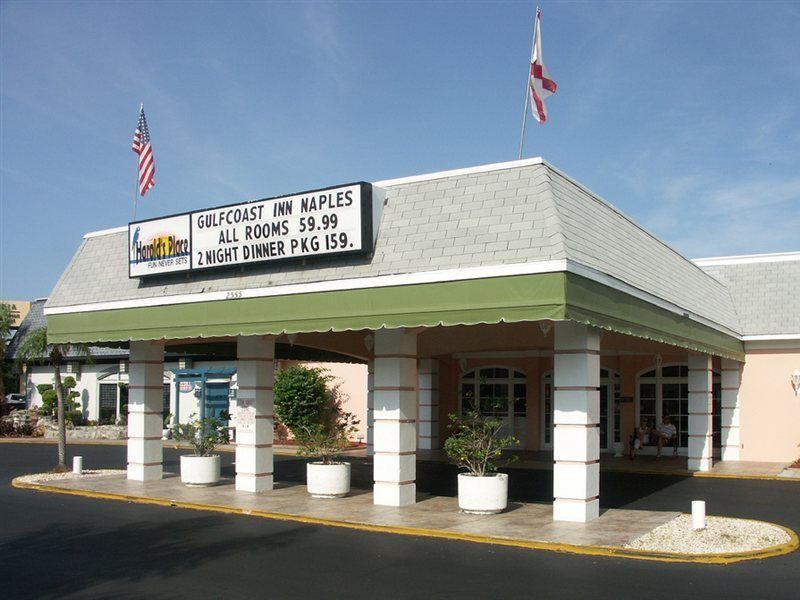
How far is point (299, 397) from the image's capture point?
3459cm

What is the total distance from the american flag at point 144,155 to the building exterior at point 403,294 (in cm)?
157

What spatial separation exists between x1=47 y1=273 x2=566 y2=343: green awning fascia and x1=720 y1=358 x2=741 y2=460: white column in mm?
15688

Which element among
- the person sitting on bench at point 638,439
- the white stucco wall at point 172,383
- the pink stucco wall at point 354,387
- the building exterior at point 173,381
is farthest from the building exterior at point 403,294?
the white stucco wall at point 172,383

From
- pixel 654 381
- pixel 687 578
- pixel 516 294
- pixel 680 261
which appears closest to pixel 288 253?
pixel 516 294

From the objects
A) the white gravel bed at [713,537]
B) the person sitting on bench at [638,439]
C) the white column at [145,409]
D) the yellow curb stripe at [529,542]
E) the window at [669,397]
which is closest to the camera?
the yellow curb stripe at [529,542]

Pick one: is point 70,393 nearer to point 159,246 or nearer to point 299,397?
point 299,397

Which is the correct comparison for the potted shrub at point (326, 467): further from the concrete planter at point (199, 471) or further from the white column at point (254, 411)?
the concrete planter at point (199, 471)

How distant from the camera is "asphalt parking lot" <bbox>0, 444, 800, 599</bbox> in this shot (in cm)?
1003

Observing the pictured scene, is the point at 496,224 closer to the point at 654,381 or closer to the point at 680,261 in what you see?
the point at 680,261

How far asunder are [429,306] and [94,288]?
963cm

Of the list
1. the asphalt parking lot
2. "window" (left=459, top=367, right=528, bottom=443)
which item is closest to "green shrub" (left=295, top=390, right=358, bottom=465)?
the asphalt parking lot

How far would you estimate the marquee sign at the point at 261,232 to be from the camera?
15.4 metres

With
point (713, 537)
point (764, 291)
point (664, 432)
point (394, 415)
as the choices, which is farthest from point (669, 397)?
point (713, 537)

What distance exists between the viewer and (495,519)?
14.8 meters
